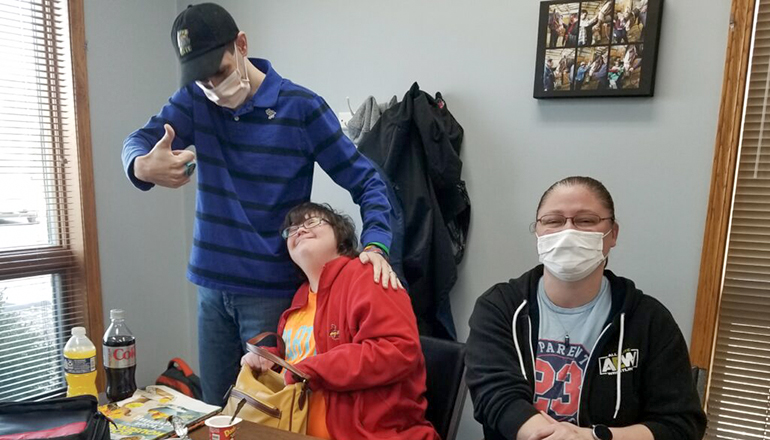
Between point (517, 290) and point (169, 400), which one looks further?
point (517, 290)

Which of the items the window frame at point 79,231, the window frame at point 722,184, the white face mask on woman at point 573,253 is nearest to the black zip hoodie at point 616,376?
the white face mask on woman at point 573,253

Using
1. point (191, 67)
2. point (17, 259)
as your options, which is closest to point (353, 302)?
point (191, 67)

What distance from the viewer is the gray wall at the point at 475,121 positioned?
1.84 m

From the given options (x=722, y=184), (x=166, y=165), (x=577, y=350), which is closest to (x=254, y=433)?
(x=166, y=165)

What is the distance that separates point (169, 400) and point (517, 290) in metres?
0.95

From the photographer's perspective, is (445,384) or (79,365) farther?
(445,384)

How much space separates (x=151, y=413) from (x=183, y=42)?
0.91 meters

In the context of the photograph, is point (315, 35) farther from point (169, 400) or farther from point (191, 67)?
point (169, 400)

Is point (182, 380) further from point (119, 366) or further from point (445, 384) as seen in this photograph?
point (445, 384)

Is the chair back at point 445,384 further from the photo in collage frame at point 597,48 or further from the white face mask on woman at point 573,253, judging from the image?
the photo in collage frame at point 597,48

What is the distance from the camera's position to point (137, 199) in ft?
8.84

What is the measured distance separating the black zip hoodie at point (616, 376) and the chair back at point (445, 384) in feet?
0.28

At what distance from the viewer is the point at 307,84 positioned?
258 centimetres

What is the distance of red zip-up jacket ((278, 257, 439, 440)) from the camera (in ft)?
4.07
